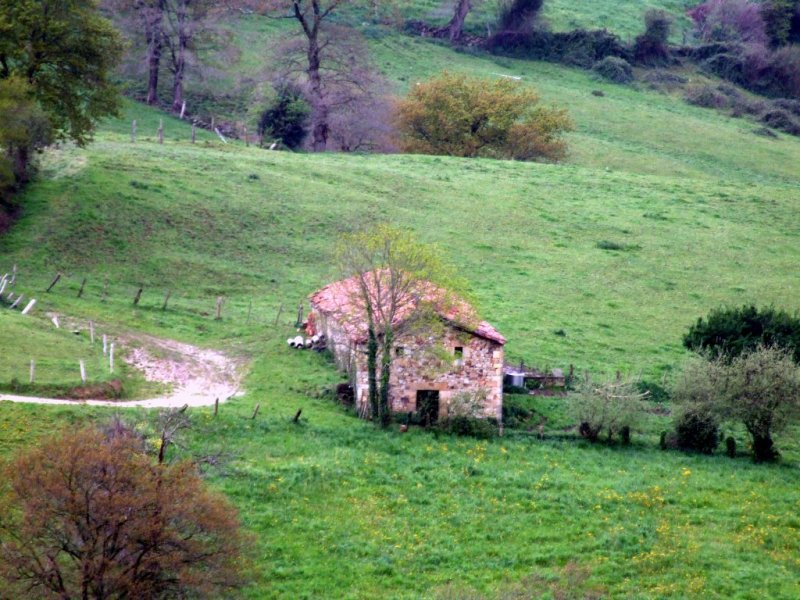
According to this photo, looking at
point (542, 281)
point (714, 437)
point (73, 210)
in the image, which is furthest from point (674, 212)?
point (73, 210)

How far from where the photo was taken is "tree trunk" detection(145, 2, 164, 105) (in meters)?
76.8

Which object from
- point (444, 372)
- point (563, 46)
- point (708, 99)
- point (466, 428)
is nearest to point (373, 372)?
point (444, 372)

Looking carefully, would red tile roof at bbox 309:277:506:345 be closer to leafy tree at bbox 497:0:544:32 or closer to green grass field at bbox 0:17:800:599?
green grass field at bbox 0:17:800:599

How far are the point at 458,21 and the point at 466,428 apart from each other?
2985 inches

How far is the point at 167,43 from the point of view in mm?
79000

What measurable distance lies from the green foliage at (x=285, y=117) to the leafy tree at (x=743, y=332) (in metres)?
39.9

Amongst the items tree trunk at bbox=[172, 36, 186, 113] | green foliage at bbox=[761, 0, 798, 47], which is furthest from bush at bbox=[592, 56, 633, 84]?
tree trunk at bbox=[172, 36, 186, 113]

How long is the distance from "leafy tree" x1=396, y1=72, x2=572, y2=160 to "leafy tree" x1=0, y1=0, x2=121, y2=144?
2875 centimetres

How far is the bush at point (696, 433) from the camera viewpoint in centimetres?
3728

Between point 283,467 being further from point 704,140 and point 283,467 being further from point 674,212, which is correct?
point 704,140

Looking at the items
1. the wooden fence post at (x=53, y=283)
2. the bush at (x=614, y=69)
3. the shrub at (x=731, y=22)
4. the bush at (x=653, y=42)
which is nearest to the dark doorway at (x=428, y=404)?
the wooden fence post at (x=53, y=283)

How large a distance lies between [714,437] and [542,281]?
1784cm

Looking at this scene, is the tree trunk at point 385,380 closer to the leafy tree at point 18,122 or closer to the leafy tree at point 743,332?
the leafy tree at point 743,332

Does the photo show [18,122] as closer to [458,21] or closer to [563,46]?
[458,21]
